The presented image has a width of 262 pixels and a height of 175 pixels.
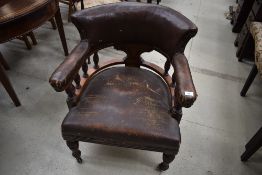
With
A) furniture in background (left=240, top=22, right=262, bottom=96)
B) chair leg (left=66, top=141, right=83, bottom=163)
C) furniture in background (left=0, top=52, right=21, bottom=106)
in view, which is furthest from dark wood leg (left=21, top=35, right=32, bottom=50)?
furniture in background (left=240, top=22, right=262, bottom=96)

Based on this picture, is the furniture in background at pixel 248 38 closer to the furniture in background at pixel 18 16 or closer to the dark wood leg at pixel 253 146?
the dark wood leg at pixel 253 146

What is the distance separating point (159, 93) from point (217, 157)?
2.28 ft

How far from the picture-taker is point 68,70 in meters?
0.98

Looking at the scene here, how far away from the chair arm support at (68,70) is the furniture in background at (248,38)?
176 cm

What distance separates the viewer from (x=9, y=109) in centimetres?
171

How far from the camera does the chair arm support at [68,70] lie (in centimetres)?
94

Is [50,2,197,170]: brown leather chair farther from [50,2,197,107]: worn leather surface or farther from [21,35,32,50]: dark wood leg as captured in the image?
[21,35,32,50]: dark wood leg

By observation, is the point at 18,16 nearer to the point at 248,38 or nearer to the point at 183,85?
the point at 183,85

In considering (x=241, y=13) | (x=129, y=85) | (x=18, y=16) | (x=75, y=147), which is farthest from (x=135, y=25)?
(x=241, y=13)

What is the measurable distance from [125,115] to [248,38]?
1732 millimetres

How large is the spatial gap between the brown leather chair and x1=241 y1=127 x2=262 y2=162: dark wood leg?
1.91 ft

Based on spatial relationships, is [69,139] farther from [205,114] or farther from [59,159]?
[205,114]

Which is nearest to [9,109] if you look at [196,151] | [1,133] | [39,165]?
[1,133]

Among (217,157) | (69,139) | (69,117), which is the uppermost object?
(69,117)
